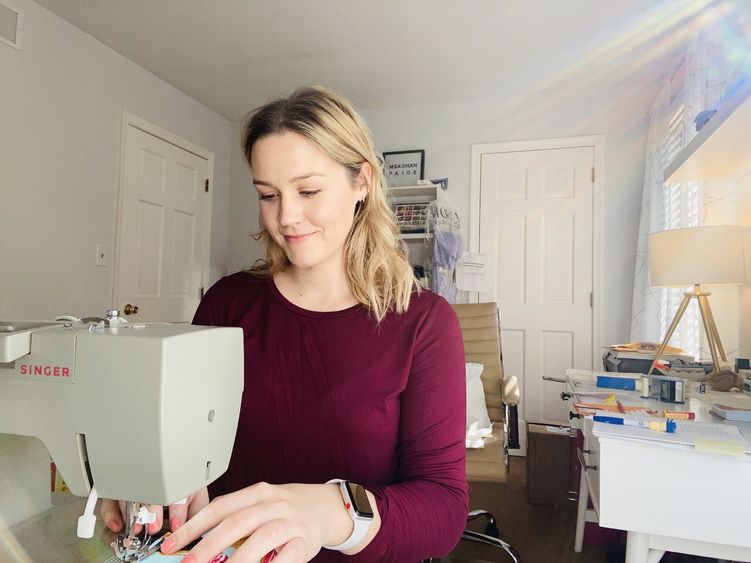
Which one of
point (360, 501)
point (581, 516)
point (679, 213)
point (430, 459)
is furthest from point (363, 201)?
point (679, 213)

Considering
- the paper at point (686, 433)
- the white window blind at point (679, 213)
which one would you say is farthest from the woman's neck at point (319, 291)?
the white window blind at point (679, 213)

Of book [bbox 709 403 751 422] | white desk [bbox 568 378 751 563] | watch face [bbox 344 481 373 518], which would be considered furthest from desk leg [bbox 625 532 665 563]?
watch face [bbox 344 481 373 518]

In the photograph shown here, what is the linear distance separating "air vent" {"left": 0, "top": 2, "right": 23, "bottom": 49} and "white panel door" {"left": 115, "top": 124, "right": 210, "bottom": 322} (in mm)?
800

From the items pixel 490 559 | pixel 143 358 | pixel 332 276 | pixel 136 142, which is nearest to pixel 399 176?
pixel 136 142

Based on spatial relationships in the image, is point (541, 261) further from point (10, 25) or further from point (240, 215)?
point (10, 25)

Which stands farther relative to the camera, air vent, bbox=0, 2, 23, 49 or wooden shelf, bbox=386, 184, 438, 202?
wooden shelf, bbox=386, 184, 438, 202

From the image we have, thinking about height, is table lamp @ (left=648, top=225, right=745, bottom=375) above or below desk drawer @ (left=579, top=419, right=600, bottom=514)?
above

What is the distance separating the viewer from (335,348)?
2.92ft

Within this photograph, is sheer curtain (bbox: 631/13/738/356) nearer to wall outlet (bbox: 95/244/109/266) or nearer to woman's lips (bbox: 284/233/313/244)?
woman's lips (bbox: 284/233/313/244)

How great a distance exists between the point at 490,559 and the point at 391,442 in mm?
1614

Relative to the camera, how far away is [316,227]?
0.87m

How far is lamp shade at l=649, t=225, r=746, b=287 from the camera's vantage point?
5.72ft

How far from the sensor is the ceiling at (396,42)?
2.60 metres

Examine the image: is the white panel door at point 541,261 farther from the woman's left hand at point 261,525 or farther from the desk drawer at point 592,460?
the woman's left hand at point 261,525
